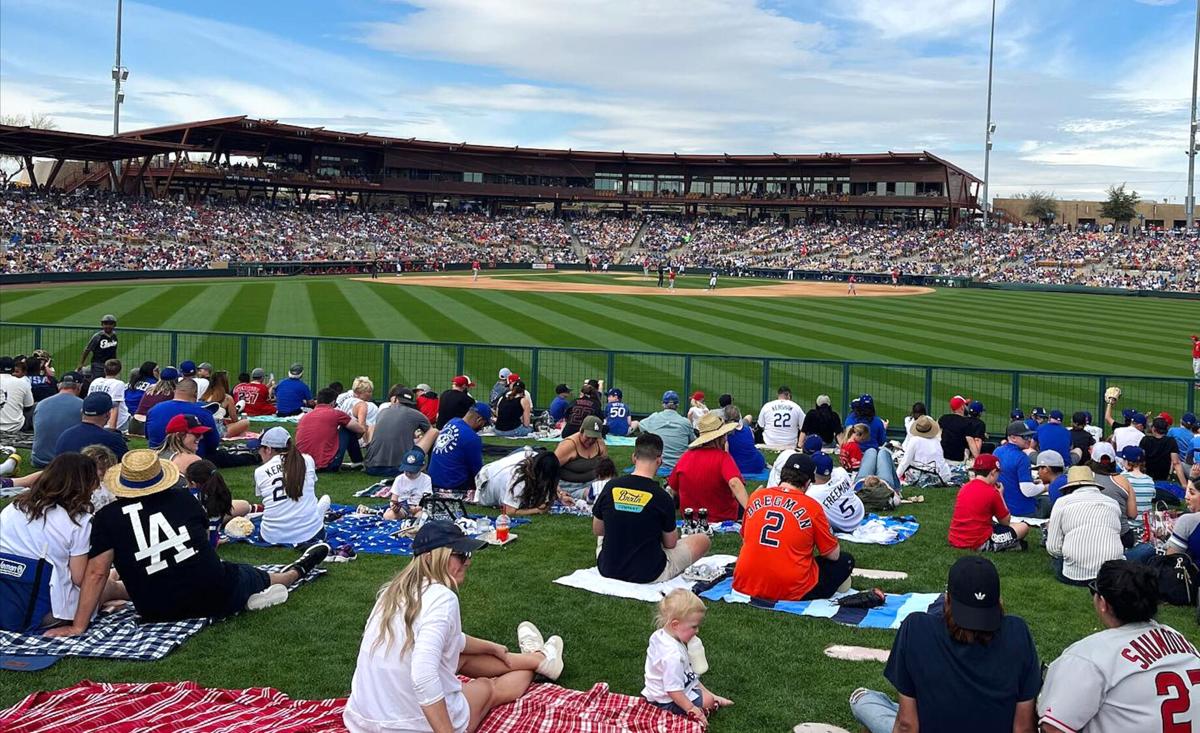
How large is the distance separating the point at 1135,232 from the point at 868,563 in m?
92.7

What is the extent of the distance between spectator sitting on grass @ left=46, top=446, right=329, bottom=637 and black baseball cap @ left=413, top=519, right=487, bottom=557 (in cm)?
264

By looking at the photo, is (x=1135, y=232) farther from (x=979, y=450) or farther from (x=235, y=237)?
(x=979, y=450)

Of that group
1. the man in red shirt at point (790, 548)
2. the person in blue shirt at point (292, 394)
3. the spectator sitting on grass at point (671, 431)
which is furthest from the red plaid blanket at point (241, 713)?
the person in blue shirt at point (292, 394)

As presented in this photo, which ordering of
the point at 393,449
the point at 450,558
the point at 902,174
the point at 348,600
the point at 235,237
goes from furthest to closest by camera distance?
the point at 902,174 < the point at 235,237 < the point at 393,449 < the point at 348,600 < the point at 450,558

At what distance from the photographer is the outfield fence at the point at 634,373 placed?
67.1 ft

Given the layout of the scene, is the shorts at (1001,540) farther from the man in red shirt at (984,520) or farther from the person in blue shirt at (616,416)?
the person in blue shirt at (616,416)

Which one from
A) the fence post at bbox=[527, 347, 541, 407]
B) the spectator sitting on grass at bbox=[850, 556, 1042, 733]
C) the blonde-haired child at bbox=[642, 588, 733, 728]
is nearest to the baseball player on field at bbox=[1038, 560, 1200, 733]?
the spectator sitting on grass at bbox=[850, 556, 1042, 733]

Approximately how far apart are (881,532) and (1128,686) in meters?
6.17

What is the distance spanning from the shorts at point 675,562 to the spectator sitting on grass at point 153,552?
11.8ft

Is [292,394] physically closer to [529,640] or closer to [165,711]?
[529,640]

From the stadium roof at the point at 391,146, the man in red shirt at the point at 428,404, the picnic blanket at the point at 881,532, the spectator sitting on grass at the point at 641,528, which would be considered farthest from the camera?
the stadium roof at the point at 391,146

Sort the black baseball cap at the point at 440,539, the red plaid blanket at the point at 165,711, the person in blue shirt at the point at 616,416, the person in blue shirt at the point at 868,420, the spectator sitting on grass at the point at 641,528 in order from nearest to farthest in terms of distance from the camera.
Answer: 1. the black baseball cap at the point at 440,539
2. the red plaid blanket at the point at 165,711
3. the spectator sitting on grass at the point at 641,528
4. the person in blue shirt at the point at 868,420
5. the person in blue shirt at the point at 616,416

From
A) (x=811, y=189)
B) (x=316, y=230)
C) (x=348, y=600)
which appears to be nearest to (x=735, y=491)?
(x=348, y=600)

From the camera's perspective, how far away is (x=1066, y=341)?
3359 centimetres
